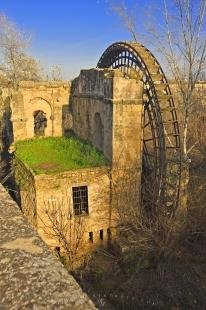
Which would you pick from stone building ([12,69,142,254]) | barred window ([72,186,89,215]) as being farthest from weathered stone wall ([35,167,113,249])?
barred window ([72,186,89,215])

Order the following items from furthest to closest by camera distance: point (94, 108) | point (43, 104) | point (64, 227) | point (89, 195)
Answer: point (43, 104) → point (94, 108) → point (89, 195) → point (64, 227)

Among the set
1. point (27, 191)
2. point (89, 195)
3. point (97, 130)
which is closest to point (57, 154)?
point (97, 130)

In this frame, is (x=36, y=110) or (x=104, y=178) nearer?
(x=104, y=178)

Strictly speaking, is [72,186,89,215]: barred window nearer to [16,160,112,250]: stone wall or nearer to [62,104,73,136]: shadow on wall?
[16,160,112,250]: stone wall

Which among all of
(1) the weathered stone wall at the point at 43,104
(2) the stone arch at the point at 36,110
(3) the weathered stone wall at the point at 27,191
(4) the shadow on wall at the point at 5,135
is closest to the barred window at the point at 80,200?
(3) the weathered stone wall at the point at 27,191

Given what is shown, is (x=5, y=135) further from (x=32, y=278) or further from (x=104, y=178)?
(x=32, y=278)

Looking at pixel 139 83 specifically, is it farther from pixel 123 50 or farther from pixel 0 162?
pixel 0 162
